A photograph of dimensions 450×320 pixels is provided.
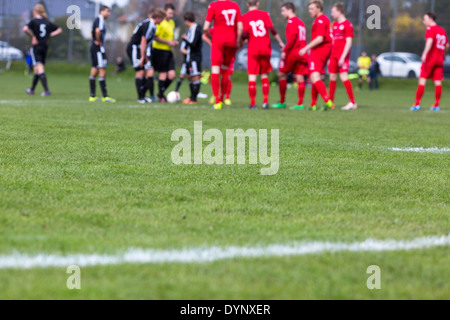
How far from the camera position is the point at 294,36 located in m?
12.6

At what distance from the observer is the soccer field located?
2.31 metres

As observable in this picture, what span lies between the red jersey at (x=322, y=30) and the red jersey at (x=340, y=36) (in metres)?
0.54

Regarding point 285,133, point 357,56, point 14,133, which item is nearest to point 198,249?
point 14,133

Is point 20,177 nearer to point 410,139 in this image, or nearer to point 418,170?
point 418,170

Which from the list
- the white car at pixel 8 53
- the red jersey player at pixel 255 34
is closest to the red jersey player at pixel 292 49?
the red jersey player at pixel 255 34

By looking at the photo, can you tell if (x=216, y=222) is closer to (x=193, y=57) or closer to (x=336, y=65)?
(x=336, y=65)

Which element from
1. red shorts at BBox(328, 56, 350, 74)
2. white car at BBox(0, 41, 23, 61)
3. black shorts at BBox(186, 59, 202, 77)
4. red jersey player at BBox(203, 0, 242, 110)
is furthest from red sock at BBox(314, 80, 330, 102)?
white car at BBox(0, 41, 23, 61)

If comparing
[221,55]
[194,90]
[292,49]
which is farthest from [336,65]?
[194,90]

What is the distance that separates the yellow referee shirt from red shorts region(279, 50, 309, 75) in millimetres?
2869

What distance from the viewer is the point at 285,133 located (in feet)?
24.5

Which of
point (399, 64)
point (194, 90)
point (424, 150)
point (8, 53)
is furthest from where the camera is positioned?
point (8, 53)

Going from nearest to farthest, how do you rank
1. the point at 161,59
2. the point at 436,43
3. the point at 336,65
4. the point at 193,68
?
1. the point at 336,65
2. the point at 436,43
3. the point at 193,68
4. the point at 161,59

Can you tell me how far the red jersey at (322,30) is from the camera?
12359 mm

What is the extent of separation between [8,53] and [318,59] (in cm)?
3111
